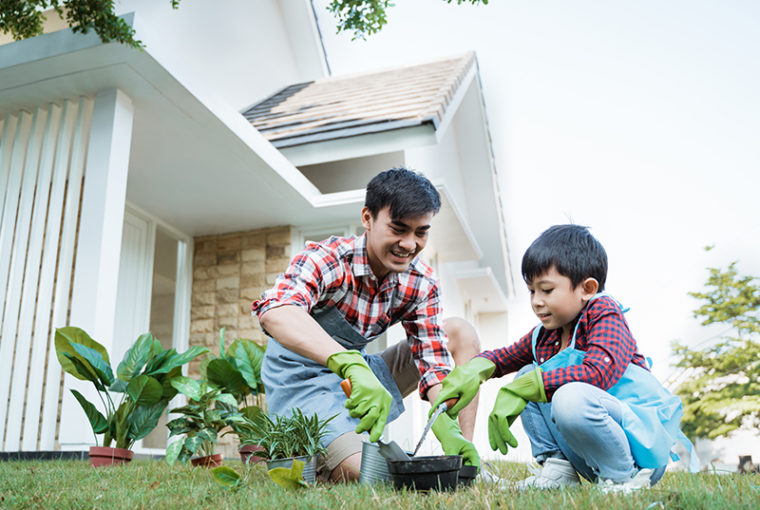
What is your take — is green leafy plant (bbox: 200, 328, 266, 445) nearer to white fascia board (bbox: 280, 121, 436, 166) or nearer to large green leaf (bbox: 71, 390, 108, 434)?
large green leaf (bbox: 71, 390, 108, 434)

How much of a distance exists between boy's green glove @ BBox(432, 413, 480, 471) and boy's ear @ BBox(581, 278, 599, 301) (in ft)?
2.02

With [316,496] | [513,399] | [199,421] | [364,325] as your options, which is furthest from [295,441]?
[199,421]

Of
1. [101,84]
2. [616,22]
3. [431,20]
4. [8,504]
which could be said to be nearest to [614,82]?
[616,22]

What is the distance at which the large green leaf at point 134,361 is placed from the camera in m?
3.38

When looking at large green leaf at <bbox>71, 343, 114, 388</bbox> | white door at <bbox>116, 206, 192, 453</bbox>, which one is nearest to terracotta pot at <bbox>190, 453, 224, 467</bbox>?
large green leaf at <bbox>71, 343, 114, 388</bbox>

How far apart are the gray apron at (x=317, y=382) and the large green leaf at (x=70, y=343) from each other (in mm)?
1127

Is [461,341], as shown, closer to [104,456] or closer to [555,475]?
[555,475]

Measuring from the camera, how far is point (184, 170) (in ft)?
17.7

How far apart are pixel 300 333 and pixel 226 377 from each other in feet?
5.82

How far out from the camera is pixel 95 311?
147 inches

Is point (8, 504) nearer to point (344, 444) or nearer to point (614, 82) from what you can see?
point (344, 444)

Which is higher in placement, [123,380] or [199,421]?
[123,380]

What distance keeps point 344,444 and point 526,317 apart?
61.5ft

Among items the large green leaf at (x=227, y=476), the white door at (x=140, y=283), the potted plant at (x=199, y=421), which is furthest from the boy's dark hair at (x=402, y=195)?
the white door at (x=140, y=283)
